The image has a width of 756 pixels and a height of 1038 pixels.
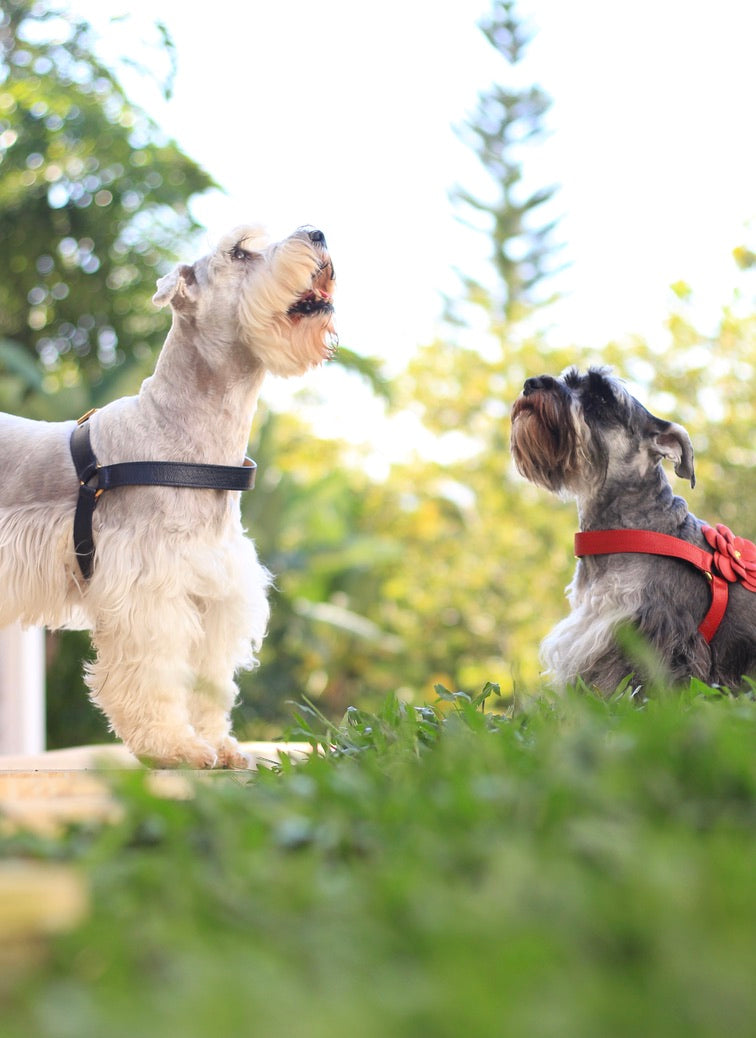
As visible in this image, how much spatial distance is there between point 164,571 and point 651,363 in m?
11.3

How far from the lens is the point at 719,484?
43.2 feet

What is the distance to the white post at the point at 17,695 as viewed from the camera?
10.4m

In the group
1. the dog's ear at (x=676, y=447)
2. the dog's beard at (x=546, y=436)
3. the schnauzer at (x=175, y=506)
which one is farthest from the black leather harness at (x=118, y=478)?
the dog's ear at (x=676, y=447)

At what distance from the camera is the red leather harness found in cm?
466

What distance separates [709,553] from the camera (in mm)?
4785

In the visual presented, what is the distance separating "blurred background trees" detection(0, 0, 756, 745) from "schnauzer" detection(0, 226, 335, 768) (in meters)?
8.98

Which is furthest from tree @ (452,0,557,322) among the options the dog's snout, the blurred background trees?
the dog's snout

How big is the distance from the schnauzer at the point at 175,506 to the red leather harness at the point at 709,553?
1.50m

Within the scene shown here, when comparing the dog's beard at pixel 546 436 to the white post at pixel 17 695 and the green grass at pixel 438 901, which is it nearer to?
the green grass at pixel 438 901

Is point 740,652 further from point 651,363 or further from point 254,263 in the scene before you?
point 651,363

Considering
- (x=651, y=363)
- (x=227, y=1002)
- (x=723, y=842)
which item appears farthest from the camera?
(x=651, y=363)

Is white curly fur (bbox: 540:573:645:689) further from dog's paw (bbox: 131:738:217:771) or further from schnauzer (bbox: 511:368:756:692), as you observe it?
dog's paw (bbox: 131:738:217:771)

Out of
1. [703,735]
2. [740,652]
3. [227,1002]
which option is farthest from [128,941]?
[740,652]

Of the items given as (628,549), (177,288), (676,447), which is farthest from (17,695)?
(676,447)
